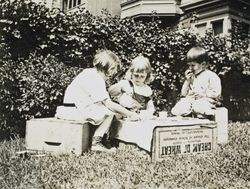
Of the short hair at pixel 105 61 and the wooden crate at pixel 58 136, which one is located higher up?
the short hair at pixel 105 61

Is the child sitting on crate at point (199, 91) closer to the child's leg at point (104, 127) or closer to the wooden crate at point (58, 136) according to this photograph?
the child's leg at point (104, 127)

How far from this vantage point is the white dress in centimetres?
471

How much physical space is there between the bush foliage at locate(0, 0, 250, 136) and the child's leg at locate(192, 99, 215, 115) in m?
2.26

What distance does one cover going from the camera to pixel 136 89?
5566 mm

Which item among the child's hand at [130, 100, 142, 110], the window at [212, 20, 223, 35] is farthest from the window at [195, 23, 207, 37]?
the child's hand at [130, 100, 142, 110]

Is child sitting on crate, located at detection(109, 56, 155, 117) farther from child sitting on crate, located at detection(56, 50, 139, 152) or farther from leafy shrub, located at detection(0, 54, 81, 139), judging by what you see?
leafy shrub, located at detection(0, 54, 81, 139)

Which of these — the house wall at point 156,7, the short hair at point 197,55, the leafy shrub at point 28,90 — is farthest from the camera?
the house wall at point 156,7

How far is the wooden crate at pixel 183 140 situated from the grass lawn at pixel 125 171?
0.37 feet

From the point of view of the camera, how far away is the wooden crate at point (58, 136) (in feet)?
14.7

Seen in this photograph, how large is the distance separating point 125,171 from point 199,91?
98.5 inches

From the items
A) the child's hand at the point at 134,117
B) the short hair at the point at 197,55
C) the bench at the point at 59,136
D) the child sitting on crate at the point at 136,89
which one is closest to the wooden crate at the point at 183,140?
the bench at the point at 59,136

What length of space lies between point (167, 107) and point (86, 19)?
2.84m

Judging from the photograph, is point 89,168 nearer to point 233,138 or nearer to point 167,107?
point 233,138

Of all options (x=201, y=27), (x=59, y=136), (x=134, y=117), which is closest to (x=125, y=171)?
(x=134, y=117)
